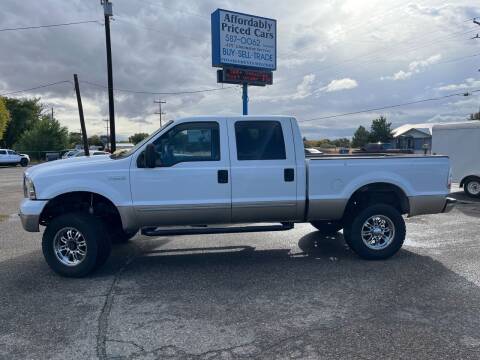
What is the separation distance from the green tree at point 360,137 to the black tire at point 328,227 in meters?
56.1

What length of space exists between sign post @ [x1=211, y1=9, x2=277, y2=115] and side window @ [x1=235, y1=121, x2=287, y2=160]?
537 inches

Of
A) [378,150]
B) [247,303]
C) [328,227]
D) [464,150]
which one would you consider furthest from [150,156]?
[464,150]

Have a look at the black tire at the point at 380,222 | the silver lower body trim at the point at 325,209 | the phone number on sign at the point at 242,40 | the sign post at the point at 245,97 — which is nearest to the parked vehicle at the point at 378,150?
the black tire at the point at 380,222

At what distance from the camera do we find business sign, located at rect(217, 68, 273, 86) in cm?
1936

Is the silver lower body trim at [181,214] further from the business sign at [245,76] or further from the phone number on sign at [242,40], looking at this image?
the phone number on sign at [242,40]

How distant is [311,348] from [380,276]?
7.47 feet

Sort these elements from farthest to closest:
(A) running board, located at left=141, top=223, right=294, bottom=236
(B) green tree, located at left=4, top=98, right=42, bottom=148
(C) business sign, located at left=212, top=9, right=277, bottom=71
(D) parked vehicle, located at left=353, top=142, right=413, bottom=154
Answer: (B) green tree, located at left=4, top=98, right=42, bottom=148 → (C) business sign, located at left=212, top=9, right=277, bottom=71 → (D) parked vehicle, located at left=353, top=142, right=413, bottom=154 → (A) running board, located at left=141, top=223, right=294, bottom=236

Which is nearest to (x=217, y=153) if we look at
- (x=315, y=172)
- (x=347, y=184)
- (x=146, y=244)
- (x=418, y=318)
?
(x=315, y=172)

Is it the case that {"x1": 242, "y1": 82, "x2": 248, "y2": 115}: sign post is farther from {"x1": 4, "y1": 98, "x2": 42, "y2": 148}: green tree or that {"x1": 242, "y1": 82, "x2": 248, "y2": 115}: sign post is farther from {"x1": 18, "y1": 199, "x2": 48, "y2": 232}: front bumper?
{"x1": 4, "y1": 98, "x2": 42, "y2": 148}: green tree

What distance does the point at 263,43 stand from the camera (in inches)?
797

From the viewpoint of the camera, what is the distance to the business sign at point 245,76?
19.4 metres

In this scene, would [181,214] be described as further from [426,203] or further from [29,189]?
[426,203]

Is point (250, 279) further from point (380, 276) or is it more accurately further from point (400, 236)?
point (400, 236)

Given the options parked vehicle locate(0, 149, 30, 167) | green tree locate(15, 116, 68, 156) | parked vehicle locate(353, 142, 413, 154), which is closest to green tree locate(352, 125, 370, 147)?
green tree locate(15, 116, 68, 156)
